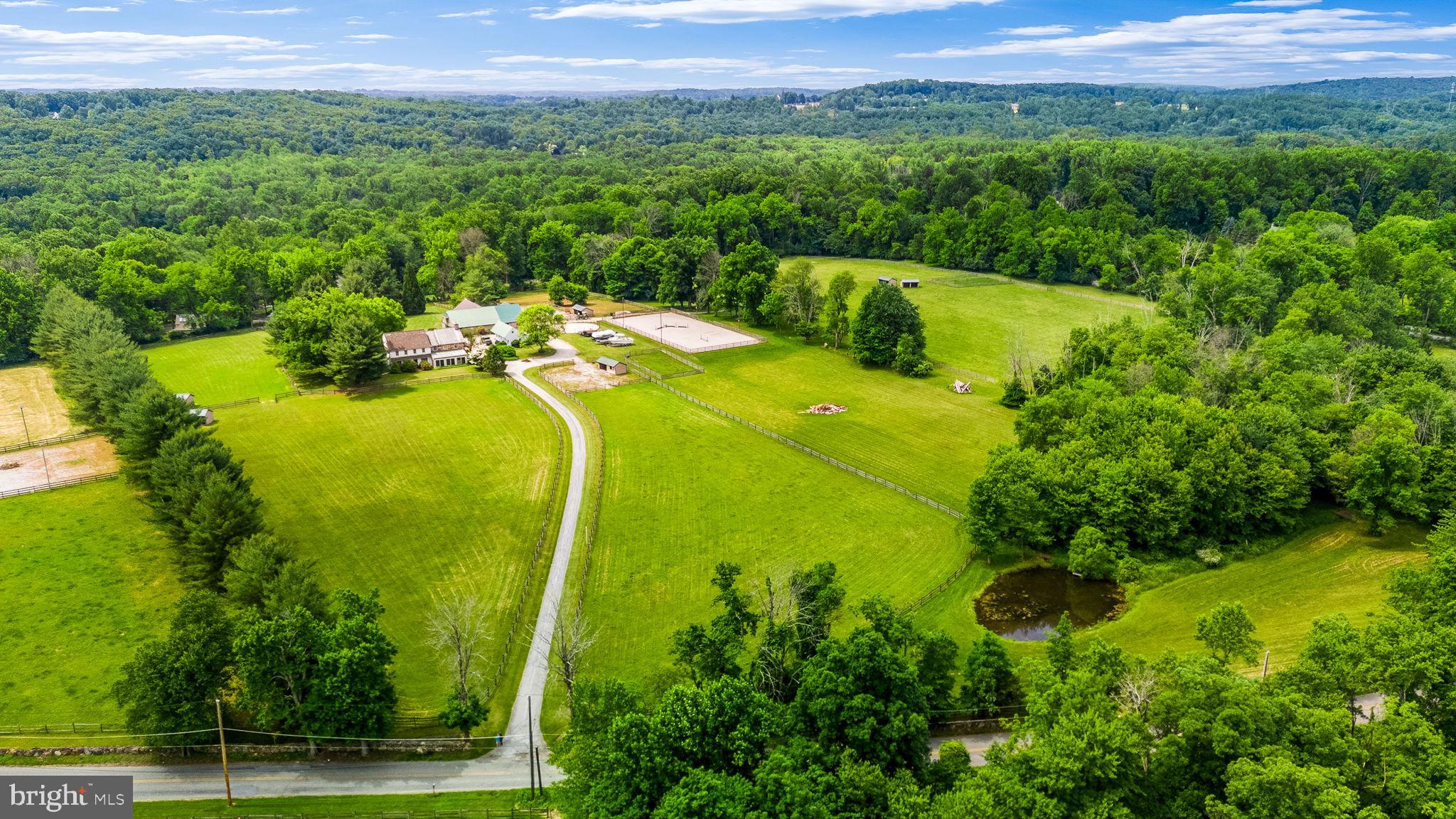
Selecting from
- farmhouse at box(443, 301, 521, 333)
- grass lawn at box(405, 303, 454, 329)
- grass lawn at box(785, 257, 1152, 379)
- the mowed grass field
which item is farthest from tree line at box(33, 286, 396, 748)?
grass lawn at box(785, 257, 1152, 379)

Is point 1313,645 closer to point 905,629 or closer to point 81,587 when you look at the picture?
point 905,629

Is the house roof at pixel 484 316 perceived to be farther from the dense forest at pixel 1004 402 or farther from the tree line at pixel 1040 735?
the tree line at pixel 1040 735

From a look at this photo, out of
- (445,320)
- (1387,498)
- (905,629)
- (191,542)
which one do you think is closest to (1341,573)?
(1387,498)

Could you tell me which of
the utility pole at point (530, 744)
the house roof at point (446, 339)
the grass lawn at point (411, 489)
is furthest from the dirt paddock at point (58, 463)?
the utility pole at point (530, 744)

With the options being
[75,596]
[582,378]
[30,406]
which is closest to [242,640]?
[75,596]

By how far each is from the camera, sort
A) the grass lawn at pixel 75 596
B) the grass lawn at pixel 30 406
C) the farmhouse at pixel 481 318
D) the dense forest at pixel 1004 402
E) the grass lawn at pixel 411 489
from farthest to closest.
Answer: the farmhouse at pixel 481 318
the grass lawn at pixel 30 406
the grass lawn at pixel 411 489
the grass lawn at pixel 75 596
the dense forest at pixel 1004 402

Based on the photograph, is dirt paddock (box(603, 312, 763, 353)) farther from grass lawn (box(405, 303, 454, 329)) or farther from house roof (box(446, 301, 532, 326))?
grass lawn (box(405, 303, 454, 329))
